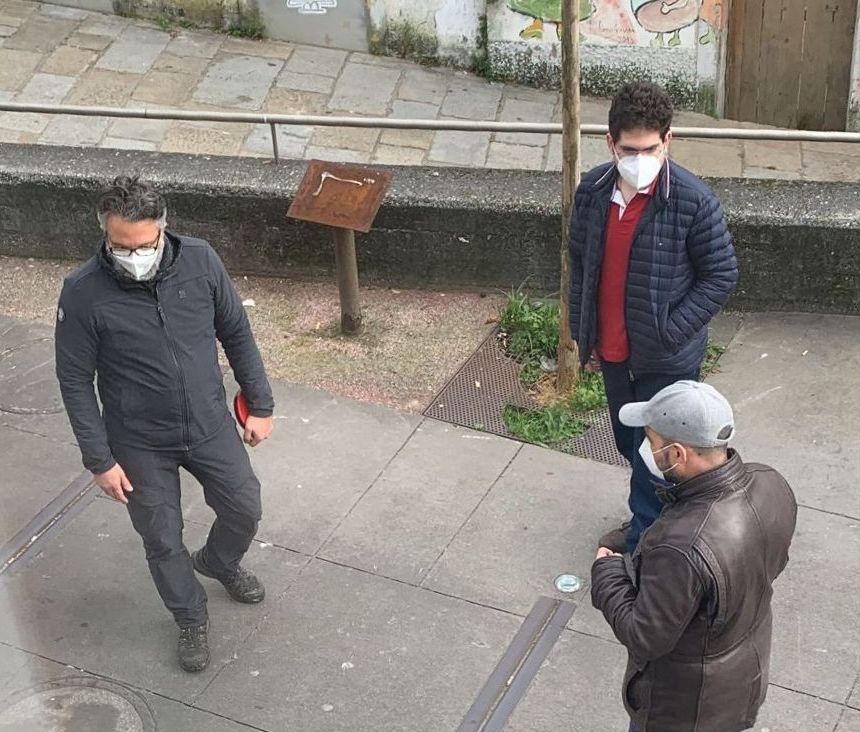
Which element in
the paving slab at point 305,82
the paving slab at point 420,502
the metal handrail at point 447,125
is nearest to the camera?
the paving slab at point 420,502

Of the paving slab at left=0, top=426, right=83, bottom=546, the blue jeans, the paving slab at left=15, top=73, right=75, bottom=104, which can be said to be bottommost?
the paving slab at left=15, top=73, right=75, bottom=104

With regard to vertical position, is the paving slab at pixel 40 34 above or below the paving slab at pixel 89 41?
above

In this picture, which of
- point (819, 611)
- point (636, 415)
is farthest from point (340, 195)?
point (636, 415)

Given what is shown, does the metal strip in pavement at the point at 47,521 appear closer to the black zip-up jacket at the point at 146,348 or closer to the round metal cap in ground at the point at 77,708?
the round metal cap in ground at the point at 77,708

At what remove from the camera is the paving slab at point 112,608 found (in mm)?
4453

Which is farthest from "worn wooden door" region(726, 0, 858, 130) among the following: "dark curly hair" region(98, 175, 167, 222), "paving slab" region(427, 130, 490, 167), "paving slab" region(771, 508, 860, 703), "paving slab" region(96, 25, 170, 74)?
"dark curly hair" region(98, 175, 167, 222)

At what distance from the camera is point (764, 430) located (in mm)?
5484

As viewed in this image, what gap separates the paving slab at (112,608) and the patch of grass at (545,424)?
1.28 metres

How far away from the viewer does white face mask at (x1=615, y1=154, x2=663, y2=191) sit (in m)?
4.10

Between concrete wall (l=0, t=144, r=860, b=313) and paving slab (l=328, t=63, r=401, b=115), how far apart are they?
3.48 meters

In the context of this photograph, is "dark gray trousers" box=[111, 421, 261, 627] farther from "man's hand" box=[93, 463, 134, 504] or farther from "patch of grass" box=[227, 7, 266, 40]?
"patch of grass" box=[227, 7, 266, 40]

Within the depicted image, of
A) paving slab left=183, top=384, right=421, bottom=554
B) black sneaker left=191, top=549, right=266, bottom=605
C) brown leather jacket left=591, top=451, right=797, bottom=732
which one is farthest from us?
paving slab left=183, top=384, right=421, bottom=554

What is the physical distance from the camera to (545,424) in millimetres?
5602

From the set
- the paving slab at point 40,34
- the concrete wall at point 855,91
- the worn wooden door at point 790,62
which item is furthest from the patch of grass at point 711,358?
the paving slab at point 40,34
